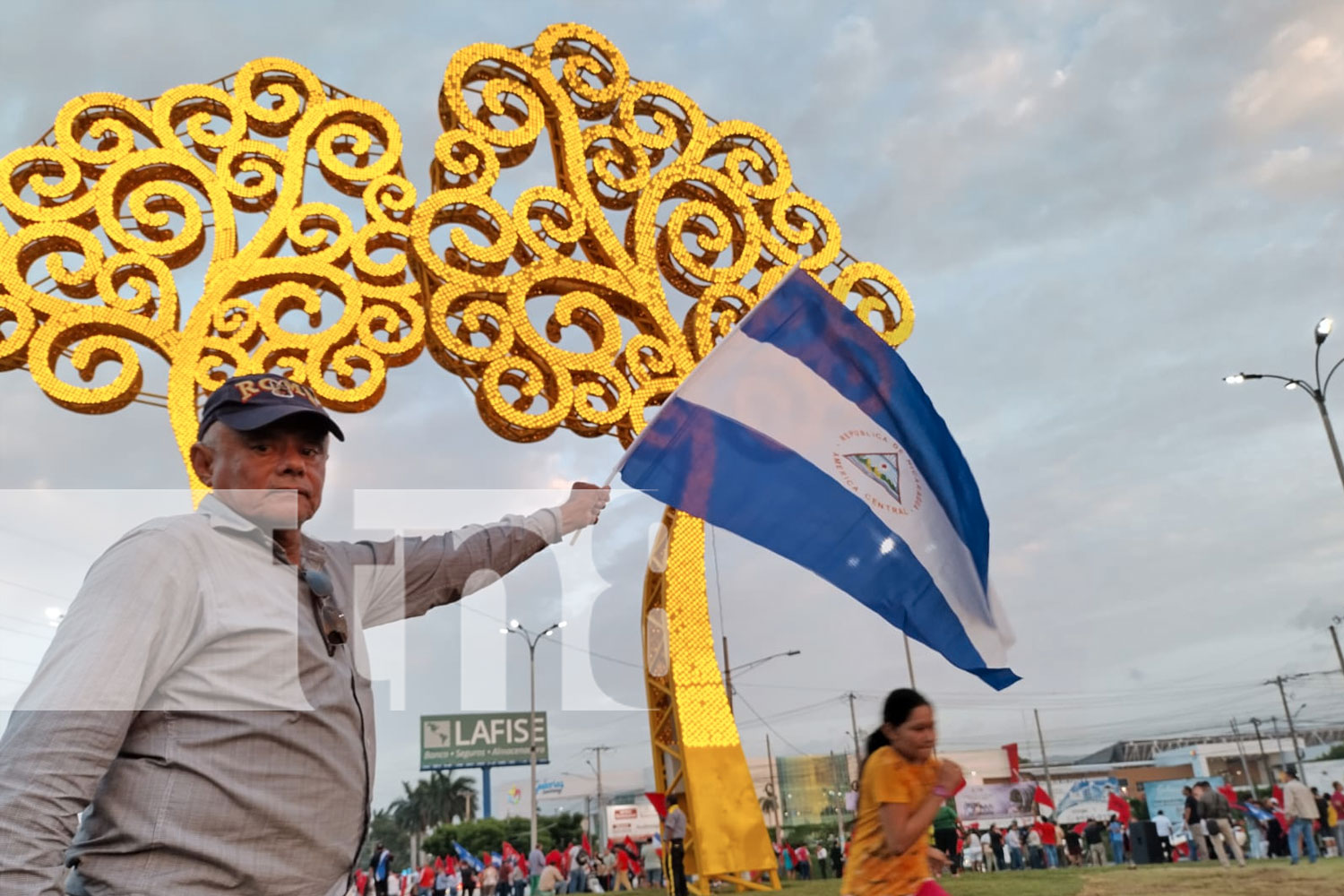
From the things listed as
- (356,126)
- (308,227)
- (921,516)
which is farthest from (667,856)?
(356,126)

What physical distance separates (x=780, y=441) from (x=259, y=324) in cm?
416

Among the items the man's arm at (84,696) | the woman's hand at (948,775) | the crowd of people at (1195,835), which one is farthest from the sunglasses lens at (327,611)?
the crowd of people at (1195,835)

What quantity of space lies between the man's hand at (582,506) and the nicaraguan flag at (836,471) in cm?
170

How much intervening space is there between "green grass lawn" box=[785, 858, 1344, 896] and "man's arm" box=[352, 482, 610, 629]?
324 inches

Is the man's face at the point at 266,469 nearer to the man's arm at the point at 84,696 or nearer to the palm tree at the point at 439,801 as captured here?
the man's arm at the point at 84,696

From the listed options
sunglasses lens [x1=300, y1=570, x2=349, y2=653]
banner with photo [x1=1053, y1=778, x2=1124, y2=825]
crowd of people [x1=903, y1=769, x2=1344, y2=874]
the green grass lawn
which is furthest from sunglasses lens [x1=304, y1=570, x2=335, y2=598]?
banner with photo [x1=1053, y1=778, x2=1124, y2=825]

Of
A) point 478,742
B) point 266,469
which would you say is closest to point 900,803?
point 266,469

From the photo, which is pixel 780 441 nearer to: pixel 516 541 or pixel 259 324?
pixel 516 541

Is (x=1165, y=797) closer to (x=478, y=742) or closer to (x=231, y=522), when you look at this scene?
(x=478, y=742)

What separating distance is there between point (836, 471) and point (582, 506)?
2449 mm

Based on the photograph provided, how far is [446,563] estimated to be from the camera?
216cm

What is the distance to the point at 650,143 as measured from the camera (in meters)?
8.54

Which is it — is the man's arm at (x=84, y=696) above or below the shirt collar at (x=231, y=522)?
below

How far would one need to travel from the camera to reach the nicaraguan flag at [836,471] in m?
4.45
